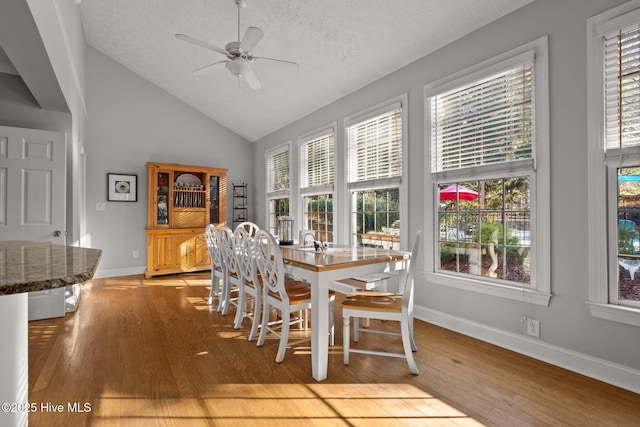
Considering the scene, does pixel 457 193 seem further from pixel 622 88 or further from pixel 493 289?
pixel 622 88

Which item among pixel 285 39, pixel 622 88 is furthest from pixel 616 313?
pixel 285 39

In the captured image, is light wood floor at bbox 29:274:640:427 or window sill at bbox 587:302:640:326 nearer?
light wood floor at bbox 29:274:640:427

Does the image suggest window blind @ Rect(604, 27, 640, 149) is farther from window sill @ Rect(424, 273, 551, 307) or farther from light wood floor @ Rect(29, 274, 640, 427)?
light wood floor @ Rect(29, 274, 640, 427)

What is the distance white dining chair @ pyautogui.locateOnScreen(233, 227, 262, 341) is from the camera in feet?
9.48

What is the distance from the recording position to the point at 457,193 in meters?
3.20

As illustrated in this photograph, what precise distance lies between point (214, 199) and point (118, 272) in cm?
208

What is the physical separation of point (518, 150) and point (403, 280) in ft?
4.60

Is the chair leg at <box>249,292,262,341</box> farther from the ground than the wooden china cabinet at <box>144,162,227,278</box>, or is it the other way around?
the wooden china cabinet at <box>144,162,227,278</box>

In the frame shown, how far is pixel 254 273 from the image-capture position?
289 centimetres

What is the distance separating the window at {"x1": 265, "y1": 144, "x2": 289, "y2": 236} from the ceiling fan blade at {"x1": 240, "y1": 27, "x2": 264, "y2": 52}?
10.4ft

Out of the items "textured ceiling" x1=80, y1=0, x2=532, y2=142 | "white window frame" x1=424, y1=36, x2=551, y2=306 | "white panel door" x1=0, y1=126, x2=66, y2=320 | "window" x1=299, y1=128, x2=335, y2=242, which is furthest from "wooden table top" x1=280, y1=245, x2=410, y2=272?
"white panel door" x1=0, y1=126, x2=66, y2=320

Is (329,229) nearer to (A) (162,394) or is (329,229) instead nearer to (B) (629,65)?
(A) (162,394)

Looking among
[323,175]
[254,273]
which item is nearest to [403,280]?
Result: [254,273]

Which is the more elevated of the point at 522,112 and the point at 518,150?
the point at 522,112
